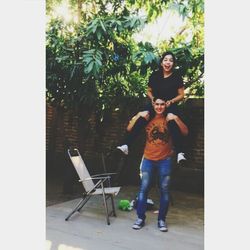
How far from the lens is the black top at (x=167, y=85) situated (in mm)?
4145

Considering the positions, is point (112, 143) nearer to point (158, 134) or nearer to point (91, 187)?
point (91, 187)

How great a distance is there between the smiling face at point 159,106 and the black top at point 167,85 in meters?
0.23

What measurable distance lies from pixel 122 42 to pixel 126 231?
2225 millimetres

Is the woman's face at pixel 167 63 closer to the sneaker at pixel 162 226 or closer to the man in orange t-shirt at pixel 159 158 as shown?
the man in orange t-shirt at pixel 159 158

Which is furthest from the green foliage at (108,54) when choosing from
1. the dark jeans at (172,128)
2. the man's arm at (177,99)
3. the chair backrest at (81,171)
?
the chair backrest at (81,171)

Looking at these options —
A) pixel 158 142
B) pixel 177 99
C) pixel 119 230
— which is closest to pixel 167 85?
pixel 177 99

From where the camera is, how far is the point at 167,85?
13.6 ft

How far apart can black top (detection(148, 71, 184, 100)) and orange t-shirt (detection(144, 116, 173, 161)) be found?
13.6 inches
